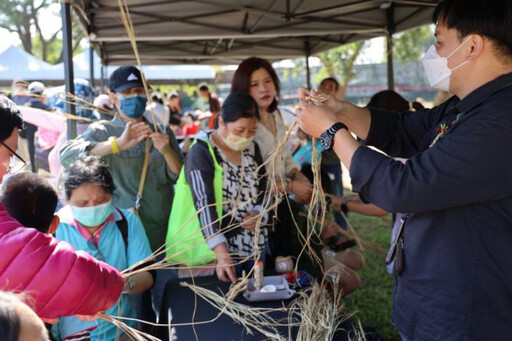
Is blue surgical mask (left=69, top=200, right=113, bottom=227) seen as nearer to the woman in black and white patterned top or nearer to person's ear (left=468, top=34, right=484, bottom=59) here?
the woman in black and white patterned top

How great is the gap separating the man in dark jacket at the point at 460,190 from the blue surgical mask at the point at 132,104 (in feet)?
5.33

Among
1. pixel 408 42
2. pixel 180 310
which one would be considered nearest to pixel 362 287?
pixel 180 310

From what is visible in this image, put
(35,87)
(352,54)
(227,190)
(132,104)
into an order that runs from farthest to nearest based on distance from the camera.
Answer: (352,54) → (35,87) → (132,104) → (227,190)

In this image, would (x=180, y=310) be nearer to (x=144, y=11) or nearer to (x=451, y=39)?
(x=451, y=39)

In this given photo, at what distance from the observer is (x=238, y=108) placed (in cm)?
229

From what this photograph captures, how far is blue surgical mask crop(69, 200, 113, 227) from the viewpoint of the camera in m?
2.11

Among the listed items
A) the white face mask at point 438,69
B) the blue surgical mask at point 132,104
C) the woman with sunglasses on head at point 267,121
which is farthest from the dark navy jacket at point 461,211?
the blue surgical mask at point 132,104

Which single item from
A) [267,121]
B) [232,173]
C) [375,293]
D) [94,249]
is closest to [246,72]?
[267,121]

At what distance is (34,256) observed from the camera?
1058 mm

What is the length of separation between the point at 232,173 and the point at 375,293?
2134 mm

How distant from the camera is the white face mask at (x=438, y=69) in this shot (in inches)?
53.4

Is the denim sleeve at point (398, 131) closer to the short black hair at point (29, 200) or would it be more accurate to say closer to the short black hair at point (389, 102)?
the short black hair at point (29, 200)

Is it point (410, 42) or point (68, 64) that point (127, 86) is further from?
point (410, 42)

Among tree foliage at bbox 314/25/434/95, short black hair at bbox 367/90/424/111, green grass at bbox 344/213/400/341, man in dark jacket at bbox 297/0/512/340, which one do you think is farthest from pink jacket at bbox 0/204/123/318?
tree foliage at bbox 314/25/434/95
